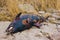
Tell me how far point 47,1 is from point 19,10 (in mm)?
1139

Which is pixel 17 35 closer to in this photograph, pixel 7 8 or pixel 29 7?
pixel 7 8

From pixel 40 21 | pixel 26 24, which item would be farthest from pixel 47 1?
pixel 26 24

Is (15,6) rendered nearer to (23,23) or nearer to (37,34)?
(23,23)

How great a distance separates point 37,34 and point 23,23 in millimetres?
395

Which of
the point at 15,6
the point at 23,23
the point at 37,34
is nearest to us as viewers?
the point at 37,34

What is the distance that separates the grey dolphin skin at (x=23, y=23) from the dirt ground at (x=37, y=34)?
3.5 inches

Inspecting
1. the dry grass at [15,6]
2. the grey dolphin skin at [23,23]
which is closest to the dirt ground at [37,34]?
the grey dolphin skin at [23,23]

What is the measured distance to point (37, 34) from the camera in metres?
3.83

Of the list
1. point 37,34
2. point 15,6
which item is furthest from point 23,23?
point 15,6

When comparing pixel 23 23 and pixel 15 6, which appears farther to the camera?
pixel 15 6

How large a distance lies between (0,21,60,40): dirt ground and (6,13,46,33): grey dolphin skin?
88 mm

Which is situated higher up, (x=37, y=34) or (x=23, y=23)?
(x=23, y=23)

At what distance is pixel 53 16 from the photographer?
17.1 ft

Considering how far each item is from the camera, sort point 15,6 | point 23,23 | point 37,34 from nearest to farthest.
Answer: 1. point 37,34
2. point 23,23
3. point 15,6
